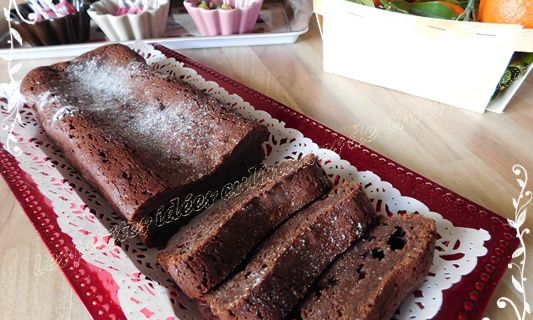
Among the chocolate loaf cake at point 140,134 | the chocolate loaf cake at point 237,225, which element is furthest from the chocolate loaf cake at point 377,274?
the chocolate loaf cake at point 140,134

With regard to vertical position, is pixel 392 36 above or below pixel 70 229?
above

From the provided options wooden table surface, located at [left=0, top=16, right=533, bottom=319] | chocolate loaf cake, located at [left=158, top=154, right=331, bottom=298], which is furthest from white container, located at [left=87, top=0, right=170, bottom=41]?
chocolate loaf cake, located at [left=158, top=154, right=331, bottom=298]

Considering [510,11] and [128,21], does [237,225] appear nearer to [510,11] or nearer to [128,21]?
[510,11]

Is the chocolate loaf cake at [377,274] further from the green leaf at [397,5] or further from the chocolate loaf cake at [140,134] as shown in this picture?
the green leaf at [397,5]

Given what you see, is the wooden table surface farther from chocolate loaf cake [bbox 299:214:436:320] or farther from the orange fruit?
the orange fruit

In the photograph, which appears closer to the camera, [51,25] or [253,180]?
[253,180]

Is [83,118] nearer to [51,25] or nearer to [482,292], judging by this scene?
[51,25]

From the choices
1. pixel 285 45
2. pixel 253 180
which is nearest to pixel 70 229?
pixel 253 180
